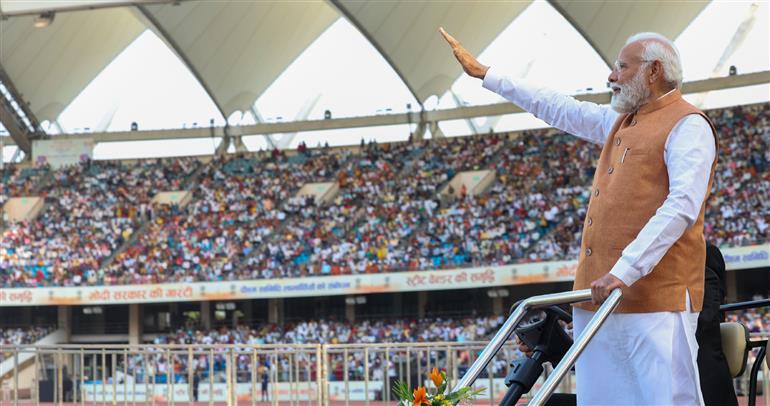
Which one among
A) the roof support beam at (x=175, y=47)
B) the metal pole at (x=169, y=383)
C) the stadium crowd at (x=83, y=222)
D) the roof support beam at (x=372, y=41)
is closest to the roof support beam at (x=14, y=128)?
the stadium crowd at (x=83, y=222)

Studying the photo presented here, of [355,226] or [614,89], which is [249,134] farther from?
[614,89]

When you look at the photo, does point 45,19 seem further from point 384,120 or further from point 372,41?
point 384,120

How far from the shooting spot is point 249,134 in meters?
41.6

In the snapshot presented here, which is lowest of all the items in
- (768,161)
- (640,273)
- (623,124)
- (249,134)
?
(640,273)

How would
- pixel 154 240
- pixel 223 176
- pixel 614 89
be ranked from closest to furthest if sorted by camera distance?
1. pixel 614 89
2. pixel 154 240
3. pixel 223 176

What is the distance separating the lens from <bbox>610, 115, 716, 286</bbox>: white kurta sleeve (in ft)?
10.9

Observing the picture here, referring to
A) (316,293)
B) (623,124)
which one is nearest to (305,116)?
(316,293)

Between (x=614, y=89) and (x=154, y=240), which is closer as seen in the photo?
(x=614, y=89)

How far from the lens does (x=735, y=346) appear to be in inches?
150

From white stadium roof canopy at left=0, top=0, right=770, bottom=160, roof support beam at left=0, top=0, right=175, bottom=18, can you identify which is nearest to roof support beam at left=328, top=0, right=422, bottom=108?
white stadium roof canopy at left=0, top=0, right=770, bottom=160

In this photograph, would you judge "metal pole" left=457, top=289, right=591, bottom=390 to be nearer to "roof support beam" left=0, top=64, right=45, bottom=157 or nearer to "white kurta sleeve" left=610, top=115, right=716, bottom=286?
"white kurta sleeve" left=610, top=115, right=716, bottom=286

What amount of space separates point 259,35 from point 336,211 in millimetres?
7035

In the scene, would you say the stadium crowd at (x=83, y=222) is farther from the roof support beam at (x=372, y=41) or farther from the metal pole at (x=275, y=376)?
the metal pole at (x=275, y=376)

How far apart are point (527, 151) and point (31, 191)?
17.9m
